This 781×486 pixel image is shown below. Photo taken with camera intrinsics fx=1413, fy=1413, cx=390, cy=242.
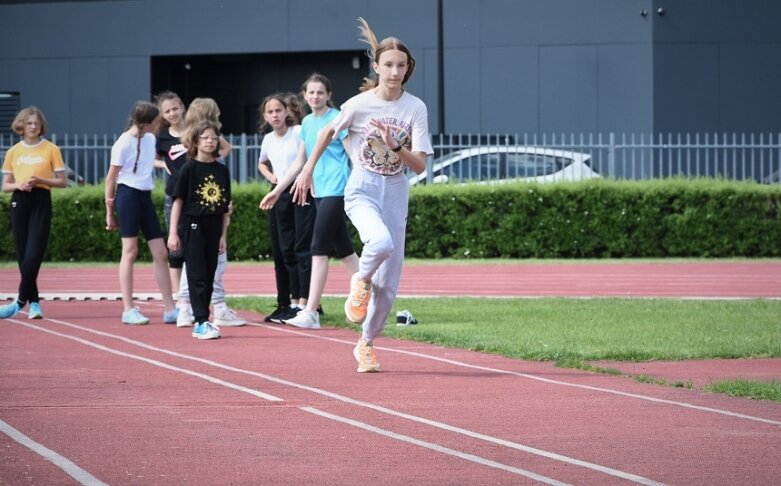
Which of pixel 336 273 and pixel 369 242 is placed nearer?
pixel 369 242

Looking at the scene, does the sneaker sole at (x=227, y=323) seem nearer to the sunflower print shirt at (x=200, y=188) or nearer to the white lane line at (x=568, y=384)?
the white lane line at (x=568, y=384)

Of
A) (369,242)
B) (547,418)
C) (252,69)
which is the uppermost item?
(252,69)

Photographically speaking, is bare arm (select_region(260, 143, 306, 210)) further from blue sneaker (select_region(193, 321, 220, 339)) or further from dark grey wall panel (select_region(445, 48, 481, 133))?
dark grey wall panel (select_region(445, 48, 481, 133))

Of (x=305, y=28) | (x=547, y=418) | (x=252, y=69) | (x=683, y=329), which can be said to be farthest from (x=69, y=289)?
(x=252, y=69)

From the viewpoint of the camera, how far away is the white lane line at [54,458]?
222 inches

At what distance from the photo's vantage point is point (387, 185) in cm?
887

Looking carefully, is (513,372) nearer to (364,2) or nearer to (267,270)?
(267,270)

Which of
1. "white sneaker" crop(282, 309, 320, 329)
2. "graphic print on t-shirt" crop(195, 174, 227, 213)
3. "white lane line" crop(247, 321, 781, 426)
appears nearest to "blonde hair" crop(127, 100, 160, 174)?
"graphic print on t-shirt" crop(195, 174, 227, 213)

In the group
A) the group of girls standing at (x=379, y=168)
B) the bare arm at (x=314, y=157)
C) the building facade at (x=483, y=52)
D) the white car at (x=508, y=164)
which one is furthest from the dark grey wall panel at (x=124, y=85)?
the group of girls standing at (x=379, y=168)

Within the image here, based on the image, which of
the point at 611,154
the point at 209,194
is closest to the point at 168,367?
the point at 209,194

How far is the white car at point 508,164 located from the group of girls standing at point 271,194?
12521 mm

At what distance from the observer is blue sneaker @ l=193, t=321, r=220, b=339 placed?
11078mm

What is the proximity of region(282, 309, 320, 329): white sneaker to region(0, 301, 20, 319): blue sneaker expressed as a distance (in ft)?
9.13

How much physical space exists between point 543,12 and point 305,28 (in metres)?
6.16
